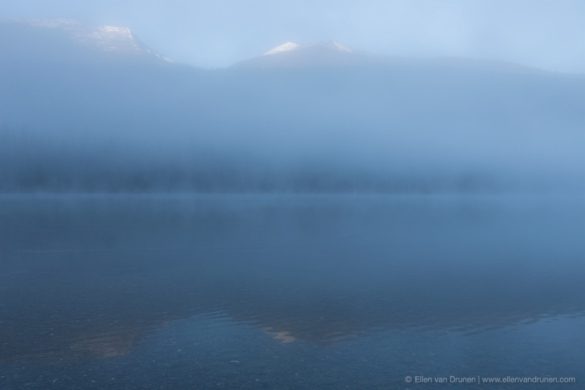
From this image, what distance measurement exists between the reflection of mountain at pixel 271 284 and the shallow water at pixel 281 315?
0.39ft

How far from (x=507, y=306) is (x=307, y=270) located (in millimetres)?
13315

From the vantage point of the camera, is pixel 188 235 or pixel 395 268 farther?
pixel 188 235

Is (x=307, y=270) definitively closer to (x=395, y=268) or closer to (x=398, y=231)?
(x=395, y=268)

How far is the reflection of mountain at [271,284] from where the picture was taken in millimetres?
22938

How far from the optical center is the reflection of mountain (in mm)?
22938

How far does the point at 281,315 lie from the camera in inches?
988

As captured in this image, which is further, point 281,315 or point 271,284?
point 271,284

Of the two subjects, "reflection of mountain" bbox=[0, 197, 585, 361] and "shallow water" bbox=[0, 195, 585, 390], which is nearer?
"shallow water" bbox=[0, 195, 585, 390]

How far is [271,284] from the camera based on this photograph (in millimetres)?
32219

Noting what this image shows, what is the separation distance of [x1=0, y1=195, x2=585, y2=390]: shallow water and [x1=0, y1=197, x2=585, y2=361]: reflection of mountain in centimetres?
12

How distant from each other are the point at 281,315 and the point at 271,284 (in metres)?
7.16

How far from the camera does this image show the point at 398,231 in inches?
2655

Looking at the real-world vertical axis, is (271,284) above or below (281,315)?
above

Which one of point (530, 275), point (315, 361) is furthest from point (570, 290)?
point (315, 361)
